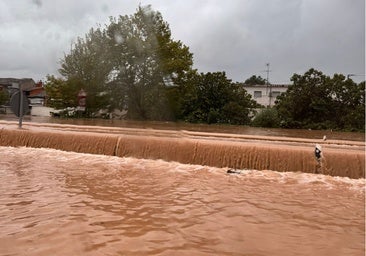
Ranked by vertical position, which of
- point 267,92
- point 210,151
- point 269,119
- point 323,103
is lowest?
point 210,151

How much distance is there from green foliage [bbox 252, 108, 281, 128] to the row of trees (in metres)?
0.51

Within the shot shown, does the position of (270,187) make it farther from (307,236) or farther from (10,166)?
(10,166)

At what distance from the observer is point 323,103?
2002 cm

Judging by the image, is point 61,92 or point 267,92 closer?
point 61,92

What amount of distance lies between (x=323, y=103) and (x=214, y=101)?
638 cm

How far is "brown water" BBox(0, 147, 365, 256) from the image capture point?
3.45 m

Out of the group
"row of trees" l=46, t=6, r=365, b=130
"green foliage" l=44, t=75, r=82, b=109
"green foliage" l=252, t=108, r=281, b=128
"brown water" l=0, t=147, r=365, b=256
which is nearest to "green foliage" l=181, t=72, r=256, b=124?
"row of trees" l=46, t=6, r=365, b=130

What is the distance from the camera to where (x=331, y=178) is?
271 inches

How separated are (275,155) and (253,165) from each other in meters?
0.45

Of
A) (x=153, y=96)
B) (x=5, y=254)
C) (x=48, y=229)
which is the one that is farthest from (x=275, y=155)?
(x=153, y=96)

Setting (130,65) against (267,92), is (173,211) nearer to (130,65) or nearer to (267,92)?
(130,65)

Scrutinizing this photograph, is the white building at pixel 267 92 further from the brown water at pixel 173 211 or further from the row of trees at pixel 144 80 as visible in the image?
the brown water at pixel 173 211

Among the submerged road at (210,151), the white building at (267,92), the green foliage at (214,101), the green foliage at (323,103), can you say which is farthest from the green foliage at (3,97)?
the submerged road at (210,151)

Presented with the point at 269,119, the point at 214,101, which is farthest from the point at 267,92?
the point at 269,119
